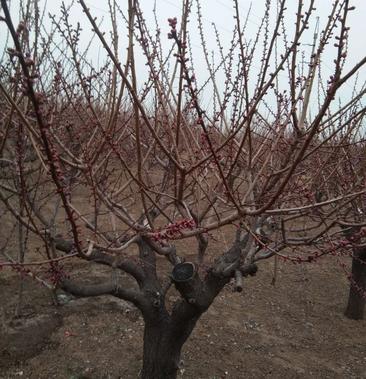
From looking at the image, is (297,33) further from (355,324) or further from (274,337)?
(355,324)

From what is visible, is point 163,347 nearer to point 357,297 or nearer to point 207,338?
point 207,338

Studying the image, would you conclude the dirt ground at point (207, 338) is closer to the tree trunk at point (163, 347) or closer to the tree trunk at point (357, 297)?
the tree trunk at point (357, 297)

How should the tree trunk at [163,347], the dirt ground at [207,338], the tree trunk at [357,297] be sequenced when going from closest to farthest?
the tree trunk at [163,347], the dirt ground at [207,338], the tree trunk at [357,297]

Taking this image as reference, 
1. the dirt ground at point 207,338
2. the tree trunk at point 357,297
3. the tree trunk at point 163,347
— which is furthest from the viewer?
the tree trunk at point 357,297

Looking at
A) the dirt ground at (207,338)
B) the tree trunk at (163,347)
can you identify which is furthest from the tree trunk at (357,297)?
the tree trunk at (163,347)

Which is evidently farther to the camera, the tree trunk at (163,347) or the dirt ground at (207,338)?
the dirt ground at (207,338)

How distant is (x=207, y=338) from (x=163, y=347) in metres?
1.31

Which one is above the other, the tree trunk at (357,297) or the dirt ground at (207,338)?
the tree trunk at (357,297)

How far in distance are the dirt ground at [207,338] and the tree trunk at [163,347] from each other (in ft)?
1.59

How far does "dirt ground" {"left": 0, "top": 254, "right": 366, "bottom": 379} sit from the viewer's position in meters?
3.89

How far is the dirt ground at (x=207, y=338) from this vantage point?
3.89 m

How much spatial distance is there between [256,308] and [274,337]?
0.72 meters

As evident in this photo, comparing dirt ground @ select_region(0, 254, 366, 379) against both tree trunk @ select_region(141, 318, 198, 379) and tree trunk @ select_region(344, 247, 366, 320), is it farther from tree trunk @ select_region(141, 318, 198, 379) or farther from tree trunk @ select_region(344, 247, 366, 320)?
tree trunk @ select_region(141, 318, 198, 379)

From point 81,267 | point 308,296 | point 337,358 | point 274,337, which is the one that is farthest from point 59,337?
point 308,296
